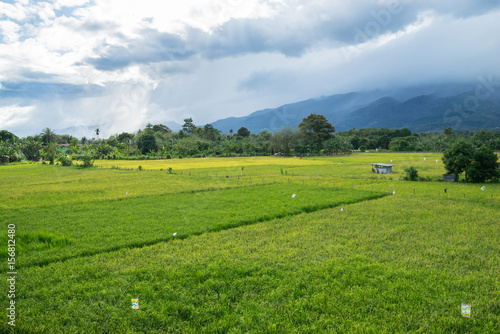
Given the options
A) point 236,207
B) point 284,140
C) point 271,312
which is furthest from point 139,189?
point 284,140

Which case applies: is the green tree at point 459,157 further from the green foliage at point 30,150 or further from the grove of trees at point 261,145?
the green foliage at point 30,150

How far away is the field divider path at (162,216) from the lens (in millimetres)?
10844

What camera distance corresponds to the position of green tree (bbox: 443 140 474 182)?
92.6 ft

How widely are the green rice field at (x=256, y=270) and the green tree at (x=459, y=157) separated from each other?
43.0ft

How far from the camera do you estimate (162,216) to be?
15695mm

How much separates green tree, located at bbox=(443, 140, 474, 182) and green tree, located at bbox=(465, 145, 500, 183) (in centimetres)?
55

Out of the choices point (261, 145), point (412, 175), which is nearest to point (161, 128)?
point (261, 145)

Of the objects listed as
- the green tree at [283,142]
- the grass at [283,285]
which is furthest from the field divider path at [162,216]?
the green tree at [283,142]

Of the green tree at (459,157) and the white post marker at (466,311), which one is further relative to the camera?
the green tree at (459,157)

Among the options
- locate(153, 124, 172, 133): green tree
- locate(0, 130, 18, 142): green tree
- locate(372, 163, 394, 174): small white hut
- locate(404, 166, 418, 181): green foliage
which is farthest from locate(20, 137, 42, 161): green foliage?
locate(404, 166, 418, 181): green foliage

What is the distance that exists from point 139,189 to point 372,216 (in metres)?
20.3

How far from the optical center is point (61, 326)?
6.07 m

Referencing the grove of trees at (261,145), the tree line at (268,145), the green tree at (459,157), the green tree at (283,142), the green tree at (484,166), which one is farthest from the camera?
the green tree at (283,142)

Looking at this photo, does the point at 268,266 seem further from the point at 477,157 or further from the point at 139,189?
the point at 477,157
